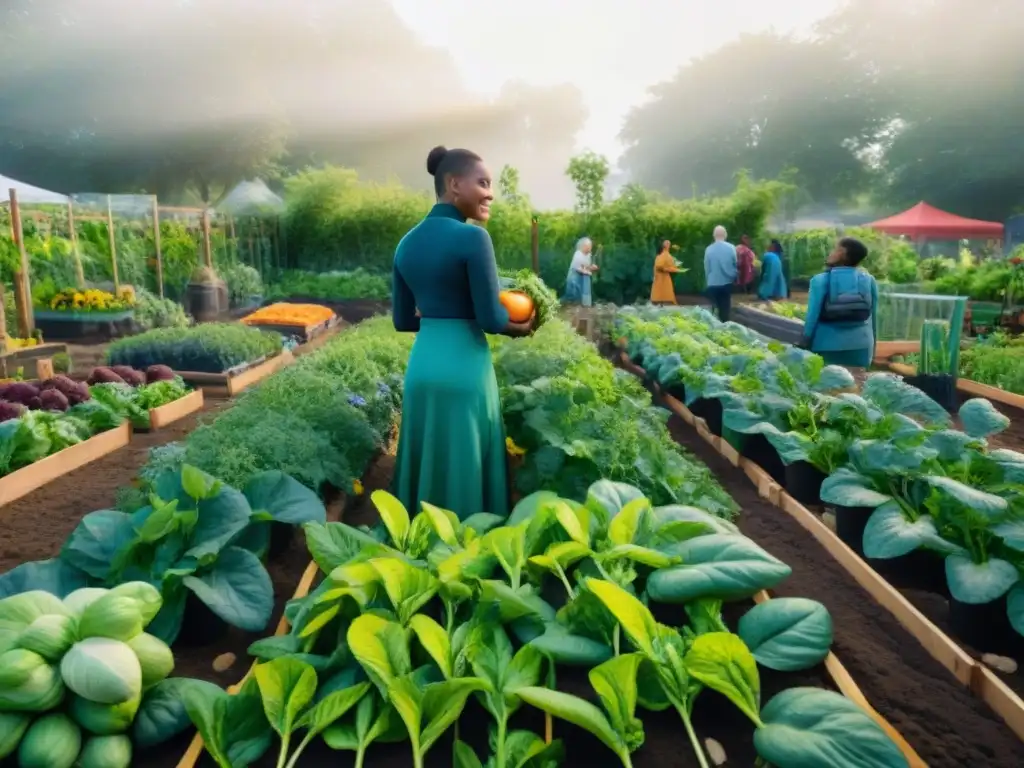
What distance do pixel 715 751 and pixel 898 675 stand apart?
990mm

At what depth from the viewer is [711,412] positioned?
198 inches

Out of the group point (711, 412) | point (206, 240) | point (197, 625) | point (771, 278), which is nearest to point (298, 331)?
point (206, 240)

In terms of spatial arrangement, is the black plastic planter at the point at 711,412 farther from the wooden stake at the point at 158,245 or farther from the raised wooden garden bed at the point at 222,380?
the wooden stake at the point at 158,245

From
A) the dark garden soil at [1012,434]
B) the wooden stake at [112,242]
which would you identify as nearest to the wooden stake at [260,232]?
the wooden stake at [112,242]

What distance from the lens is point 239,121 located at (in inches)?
1109

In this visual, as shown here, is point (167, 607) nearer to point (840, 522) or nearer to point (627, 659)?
point (627, 659)

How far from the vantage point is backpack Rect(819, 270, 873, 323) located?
5105 millimetres

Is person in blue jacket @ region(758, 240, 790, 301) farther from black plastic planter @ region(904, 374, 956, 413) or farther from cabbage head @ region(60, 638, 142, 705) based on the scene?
cabbage head @ region(60, 638, 142, 705)

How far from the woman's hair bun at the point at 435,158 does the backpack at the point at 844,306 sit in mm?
3469

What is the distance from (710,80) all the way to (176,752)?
190 ft

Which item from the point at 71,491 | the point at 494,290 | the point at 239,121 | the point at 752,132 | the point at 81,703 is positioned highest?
the point at 752,132

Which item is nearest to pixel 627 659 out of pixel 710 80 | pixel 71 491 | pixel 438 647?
pixel 438 647

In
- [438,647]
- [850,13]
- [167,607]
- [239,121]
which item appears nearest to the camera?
[438,647]

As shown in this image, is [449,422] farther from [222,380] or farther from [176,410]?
[222,380]
